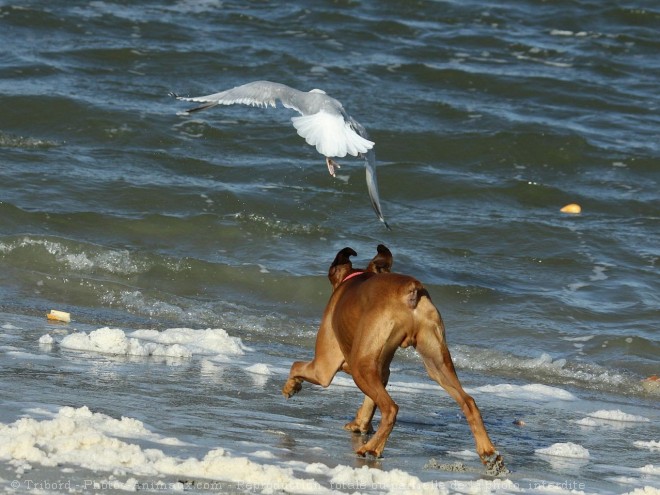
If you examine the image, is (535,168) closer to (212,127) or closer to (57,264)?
(212,127)

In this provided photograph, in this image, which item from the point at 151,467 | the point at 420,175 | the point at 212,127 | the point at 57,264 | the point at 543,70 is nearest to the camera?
the point at 151,467

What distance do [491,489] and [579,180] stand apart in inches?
414

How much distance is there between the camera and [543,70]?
764 inches

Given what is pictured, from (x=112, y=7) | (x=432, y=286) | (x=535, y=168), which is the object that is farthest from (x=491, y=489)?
(x=112, y=7)

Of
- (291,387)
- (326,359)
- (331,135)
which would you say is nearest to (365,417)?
(326,359)

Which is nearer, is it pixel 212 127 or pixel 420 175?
pixel 420 175

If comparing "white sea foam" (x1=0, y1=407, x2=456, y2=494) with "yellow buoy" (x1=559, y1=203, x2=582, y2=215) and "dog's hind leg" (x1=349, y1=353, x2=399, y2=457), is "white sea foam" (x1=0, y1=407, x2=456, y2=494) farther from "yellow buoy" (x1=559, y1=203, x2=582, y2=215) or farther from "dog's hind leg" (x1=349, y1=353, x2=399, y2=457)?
"yellow buoy" (x1=559, y1=203, x2=582, y2=215)

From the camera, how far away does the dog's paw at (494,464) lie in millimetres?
5121

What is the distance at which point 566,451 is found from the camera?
18.8ft

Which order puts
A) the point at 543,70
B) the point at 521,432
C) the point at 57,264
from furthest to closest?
the point at 543,70 → the point at 57,264 → the point at 521,432

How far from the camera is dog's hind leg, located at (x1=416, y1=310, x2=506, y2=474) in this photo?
203 inches

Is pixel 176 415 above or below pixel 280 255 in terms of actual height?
above

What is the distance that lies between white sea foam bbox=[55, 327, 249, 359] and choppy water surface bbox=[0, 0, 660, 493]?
0.33ft

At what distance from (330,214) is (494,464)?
767 cm
